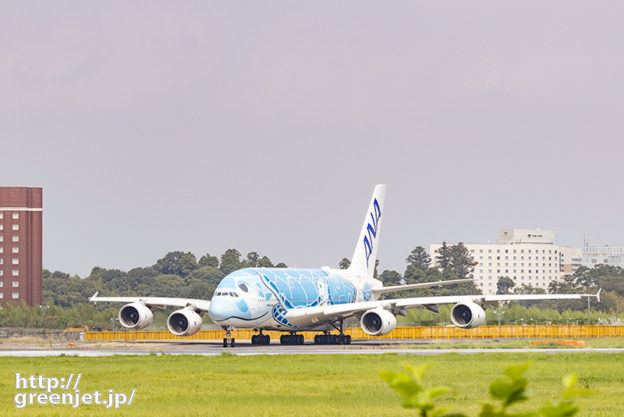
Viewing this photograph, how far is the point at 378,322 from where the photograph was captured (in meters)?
59.9

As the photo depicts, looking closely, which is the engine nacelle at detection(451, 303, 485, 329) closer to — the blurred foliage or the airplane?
the airplane

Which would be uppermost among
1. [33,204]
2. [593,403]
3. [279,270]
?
[33,204]

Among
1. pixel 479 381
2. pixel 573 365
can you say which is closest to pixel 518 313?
pixel 573 365

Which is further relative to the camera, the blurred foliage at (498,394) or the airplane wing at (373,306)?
the airplane wing at (373,306)

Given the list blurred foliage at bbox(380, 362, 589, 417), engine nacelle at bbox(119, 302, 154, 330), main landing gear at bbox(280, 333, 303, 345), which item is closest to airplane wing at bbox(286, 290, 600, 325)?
main landing gear at bbox(280, 333, 303, 345)

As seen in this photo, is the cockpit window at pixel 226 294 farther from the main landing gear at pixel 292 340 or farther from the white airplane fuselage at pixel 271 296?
the main landing gear at pixel 292 340

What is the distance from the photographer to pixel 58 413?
24.2m

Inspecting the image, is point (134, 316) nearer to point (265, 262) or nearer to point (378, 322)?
point (378, 322)

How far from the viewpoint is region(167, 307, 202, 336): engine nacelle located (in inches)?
2491

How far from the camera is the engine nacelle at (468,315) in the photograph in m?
58.8

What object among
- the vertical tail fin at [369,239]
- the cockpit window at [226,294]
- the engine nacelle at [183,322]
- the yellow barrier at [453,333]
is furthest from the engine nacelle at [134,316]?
the vertical tail fin at [369,239]

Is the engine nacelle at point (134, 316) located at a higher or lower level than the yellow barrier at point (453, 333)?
higher

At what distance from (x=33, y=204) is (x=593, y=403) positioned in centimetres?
15328

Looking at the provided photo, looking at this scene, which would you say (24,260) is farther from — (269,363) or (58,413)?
(58,413)
